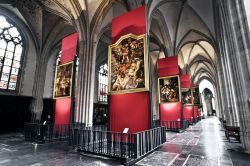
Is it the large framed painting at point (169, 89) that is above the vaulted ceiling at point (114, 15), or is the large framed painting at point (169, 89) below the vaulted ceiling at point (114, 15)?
below

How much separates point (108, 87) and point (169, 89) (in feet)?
20.5

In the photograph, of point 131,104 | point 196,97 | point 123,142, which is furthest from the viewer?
point 196,97

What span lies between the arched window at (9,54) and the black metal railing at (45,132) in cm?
643

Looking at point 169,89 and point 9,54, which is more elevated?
point 9,54

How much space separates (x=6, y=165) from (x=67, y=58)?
19.5ft

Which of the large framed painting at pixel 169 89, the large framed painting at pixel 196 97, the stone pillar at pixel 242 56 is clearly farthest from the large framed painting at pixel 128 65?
the large framed painting at pixel 196 97

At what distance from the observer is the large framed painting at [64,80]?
7792 millimetres

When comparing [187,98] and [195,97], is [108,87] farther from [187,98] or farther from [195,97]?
[195,97]

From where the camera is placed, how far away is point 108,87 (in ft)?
19.6

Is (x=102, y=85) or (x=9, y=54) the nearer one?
(x=9, y=54)

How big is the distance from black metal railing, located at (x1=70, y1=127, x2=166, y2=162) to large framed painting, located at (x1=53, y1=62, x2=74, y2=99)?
9.38 ft

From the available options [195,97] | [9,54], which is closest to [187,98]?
[195,97]

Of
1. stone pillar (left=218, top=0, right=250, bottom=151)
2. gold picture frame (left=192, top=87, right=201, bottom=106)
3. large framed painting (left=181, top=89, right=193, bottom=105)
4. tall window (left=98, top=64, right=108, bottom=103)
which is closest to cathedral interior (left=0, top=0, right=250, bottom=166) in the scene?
stone pillar (left=218, top=0, right=250, bottom=151)

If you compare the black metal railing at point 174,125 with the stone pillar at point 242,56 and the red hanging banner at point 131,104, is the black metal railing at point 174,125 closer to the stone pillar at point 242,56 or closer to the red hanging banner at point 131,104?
the stone pillar at point 242,56
